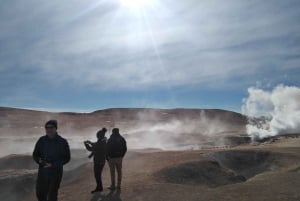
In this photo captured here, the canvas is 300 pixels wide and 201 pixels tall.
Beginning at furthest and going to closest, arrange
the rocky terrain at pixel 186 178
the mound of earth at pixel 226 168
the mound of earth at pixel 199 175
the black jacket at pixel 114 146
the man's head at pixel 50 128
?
the mound of earth at pixel 226 168 < the mound of earth at pixel 199 175 < the black jacket at pixel 114 146 < the rocky terrain at pixel 186 178 < the man's head at pixel 50 128

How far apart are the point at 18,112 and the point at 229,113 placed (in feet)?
189

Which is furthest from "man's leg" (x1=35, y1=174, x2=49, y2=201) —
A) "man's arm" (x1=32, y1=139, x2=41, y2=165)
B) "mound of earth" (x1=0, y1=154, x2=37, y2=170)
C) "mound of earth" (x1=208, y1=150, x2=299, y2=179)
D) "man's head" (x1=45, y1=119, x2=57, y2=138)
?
"mound of earth" (x1=0, y1=154, x2=37, y2=170)

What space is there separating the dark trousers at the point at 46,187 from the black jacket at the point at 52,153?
9 cm

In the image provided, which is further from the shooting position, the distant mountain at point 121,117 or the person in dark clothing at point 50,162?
the distant mountain at point 121,117

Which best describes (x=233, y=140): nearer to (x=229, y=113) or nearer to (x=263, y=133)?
(x=263, y=133)

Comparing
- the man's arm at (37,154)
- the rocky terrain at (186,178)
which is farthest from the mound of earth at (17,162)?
the man's arm at (37,154)

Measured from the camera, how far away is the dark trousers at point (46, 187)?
23.7 feet

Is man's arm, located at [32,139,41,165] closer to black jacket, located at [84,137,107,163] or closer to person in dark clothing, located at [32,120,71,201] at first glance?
person in dark clothing, located at [32,120,71,201]

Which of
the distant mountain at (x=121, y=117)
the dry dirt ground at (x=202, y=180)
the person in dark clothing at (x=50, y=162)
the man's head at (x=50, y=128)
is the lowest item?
the dry dirt ground at (x=202, y=180)

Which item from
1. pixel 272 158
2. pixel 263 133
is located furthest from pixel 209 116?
pixel 272 158

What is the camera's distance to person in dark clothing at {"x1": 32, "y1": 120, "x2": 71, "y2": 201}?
7.20 meters

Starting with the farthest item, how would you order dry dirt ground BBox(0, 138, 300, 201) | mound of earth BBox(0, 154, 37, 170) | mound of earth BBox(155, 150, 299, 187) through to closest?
mound of earth BBox(0, 154, 37, 170)
mound of earth BBox(155, 150, 299, 187)
dry dirt ground BBox(0, 138, 300, 201)

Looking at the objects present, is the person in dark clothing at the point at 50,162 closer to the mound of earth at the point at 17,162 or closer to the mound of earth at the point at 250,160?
the mound of earth at the point at 250,160

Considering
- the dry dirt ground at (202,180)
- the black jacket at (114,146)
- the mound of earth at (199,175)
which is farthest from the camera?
the mound of earth at (199,175)
